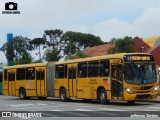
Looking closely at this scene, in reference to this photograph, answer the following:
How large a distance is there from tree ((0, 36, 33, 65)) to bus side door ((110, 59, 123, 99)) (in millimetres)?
97170

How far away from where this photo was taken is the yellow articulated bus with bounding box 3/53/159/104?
24.3 m

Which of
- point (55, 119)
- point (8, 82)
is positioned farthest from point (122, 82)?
point (8, 82)

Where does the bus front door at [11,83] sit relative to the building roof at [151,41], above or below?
below

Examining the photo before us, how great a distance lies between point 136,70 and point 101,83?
9.12ft

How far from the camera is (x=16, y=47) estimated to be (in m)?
126

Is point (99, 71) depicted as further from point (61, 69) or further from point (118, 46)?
point (118, 46)

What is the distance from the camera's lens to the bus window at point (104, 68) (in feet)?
85.2

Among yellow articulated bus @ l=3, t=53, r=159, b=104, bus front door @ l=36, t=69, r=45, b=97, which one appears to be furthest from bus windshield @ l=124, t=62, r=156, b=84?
bus front door @ l=36, t=69, r=45, b=97

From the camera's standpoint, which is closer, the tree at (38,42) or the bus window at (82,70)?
the bus window at (82,70)

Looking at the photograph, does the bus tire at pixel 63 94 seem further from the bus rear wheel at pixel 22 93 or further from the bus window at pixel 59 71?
the bus rear wheel at pixel 22 93

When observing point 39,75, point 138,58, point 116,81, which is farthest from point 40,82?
point 138,58

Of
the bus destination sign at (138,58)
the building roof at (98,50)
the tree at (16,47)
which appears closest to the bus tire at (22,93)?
the bus destination sign at (138,58)

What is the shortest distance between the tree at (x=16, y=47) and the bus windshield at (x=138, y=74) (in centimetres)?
9803

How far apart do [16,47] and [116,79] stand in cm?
10265
